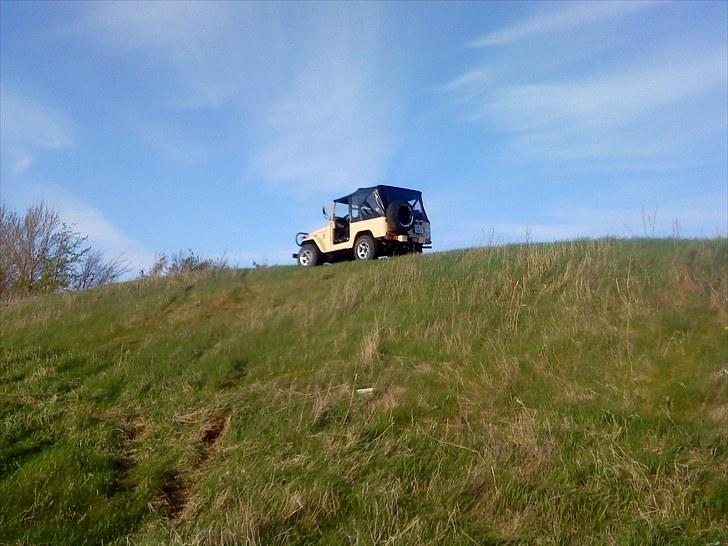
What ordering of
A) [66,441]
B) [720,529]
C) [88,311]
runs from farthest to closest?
[88,311] < [66,441] < [720,529]

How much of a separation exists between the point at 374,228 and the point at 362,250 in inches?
27.5

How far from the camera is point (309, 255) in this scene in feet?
62.3

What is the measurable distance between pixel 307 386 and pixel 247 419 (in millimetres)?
950

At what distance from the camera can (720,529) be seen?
525cm

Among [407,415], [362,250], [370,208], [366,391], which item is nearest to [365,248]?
[362,250]

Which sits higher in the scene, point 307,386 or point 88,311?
point 88,311

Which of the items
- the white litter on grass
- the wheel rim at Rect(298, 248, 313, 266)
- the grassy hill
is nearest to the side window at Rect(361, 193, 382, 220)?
the wheel rim at Rect(298, 248, 313, 266)

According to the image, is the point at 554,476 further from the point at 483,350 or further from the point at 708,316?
the point at 708,316

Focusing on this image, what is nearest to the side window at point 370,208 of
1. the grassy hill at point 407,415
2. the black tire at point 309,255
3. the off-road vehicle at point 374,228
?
the off-road vehicle at point 374,228

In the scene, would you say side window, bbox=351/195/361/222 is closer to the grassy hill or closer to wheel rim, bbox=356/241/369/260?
wheel rim, bbox=356/241/369/260

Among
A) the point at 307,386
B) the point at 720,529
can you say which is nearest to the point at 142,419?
the point at 307,386

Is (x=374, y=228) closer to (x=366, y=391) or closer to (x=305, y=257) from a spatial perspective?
(x=305, y=257)

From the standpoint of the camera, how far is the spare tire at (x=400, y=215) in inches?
655

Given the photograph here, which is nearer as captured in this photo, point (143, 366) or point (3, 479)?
point (3, 479)
